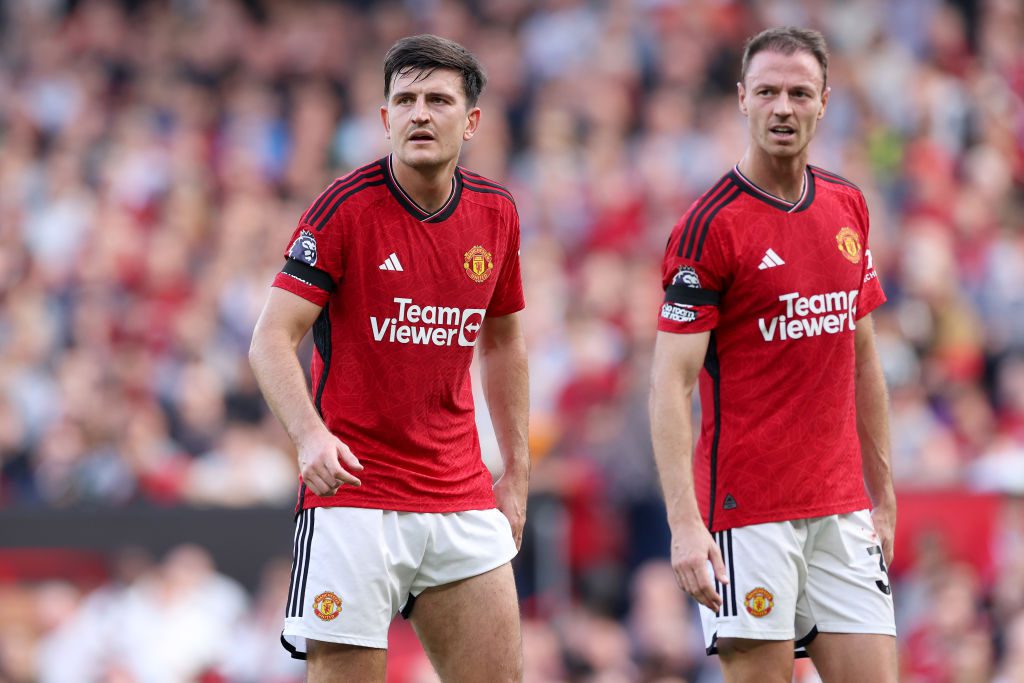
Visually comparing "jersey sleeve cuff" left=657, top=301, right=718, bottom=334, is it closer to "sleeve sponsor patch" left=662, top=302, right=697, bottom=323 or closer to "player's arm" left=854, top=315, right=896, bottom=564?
"sleeve sponsor patch" left=662, top=302, right=697, bottom=323

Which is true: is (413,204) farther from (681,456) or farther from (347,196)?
(681,456)

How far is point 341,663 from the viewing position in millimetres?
5457

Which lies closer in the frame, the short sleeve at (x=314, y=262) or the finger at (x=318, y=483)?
the finger at (x=318, y=483)

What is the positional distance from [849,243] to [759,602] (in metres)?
1.32

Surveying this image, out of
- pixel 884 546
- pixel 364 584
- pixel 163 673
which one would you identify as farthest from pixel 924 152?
pixel 364 584

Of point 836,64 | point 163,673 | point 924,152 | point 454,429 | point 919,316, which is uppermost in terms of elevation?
point 836,64

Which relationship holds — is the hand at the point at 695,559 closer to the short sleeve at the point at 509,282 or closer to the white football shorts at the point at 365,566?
the white football shorts at the point at 365,566

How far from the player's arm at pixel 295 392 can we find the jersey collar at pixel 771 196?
5.21ft

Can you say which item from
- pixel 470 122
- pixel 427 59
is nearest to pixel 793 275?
pixel 470 122

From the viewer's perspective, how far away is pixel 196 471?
41.5 feet

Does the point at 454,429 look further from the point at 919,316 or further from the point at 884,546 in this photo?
the point at 919,316

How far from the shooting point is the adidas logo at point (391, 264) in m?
5.59

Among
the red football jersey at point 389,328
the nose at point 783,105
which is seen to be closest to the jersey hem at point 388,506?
the red football jersey at point 389,328

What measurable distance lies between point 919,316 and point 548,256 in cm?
305
